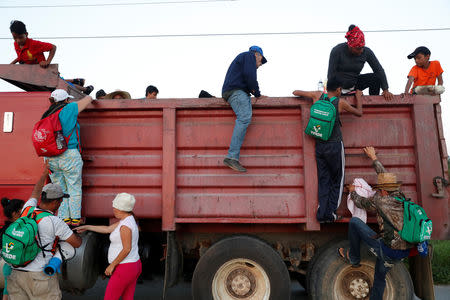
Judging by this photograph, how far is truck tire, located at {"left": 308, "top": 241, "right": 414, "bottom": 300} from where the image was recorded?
3514 mm

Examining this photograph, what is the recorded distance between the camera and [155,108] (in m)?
3.84

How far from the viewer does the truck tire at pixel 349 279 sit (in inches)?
138

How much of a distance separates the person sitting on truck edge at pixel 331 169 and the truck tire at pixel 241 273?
2.39 feet

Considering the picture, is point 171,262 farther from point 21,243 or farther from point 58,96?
point 58,96

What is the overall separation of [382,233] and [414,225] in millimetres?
317

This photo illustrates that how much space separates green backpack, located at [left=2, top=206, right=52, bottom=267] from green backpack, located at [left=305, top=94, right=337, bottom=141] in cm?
286

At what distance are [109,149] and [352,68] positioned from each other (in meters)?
3.23

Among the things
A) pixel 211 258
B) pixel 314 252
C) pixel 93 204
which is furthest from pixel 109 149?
pixel 314 252

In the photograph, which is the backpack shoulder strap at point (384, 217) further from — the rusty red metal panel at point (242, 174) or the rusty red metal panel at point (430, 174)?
the rusty red metal panel at point (242, 174)

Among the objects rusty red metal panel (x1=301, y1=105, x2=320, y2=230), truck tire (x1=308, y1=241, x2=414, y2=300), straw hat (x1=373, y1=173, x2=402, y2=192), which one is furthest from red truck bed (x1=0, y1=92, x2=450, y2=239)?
truck tire (x1=308, y1=241, x2=414, y2=300)

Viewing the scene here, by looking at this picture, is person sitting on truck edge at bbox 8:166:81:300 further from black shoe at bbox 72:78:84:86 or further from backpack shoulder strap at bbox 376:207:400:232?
backpack shoulder strap at bbox 376:207:400:232

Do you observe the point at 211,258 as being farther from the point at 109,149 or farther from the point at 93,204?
the point at 109,149

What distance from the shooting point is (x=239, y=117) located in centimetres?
364

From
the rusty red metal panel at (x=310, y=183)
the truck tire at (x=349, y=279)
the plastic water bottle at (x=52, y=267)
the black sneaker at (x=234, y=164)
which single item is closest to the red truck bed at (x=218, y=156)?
the rusty red metal panel at (x=310, y=183)
